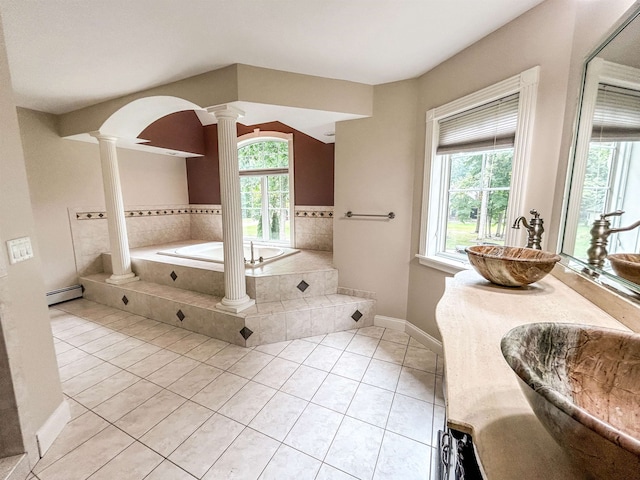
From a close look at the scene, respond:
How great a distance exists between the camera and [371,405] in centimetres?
180

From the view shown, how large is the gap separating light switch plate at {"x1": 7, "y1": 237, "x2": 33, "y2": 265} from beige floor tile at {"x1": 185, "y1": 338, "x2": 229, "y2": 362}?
1389 millimetres

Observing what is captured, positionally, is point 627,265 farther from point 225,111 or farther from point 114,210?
point 114,210

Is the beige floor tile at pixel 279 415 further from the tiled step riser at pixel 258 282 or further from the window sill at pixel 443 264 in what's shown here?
the window sill at pixel 443 264

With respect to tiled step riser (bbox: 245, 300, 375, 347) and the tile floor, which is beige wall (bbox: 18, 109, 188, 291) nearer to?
the tile floor

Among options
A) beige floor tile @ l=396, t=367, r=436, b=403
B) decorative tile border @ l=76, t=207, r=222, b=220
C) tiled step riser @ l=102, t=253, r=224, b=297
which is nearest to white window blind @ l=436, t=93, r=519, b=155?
beige floor tile @ l=396, t=367, r=436, b=403

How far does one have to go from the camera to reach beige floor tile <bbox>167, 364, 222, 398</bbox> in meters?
1.92

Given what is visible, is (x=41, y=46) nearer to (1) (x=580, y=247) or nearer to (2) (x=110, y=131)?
(2) (x=110, y=131)

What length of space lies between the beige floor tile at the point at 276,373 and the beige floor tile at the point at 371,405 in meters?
0.55

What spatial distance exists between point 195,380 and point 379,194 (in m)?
2.27

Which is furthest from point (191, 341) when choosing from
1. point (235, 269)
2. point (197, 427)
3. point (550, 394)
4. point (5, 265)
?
point (550, 394)

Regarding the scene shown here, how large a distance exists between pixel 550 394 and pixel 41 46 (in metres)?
3.13

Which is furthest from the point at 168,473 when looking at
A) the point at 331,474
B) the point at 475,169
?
the point at 475,169

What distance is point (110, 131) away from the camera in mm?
3133

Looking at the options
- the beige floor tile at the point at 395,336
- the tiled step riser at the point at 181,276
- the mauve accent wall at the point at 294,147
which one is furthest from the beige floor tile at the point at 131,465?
the mauve accent wall at the point at 294,147
